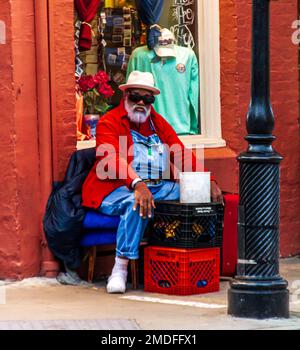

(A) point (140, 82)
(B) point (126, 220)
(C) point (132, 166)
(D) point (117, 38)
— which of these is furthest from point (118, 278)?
(D) point (117, 38)

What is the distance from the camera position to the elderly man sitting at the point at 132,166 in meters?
9.03

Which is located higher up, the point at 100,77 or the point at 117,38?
the point at 117,38

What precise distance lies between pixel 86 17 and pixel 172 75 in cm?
98

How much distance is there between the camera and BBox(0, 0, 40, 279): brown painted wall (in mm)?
9211

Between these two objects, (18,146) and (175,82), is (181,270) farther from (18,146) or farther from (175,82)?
(175,82)

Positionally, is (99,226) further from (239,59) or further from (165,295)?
(239,59)

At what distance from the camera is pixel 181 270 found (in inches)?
356

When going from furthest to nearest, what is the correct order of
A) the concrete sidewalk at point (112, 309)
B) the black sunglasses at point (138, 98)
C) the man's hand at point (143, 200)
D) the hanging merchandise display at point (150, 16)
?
the hanging merchandise display at point (150, 16) → the black sunglasses at point (138, 98) → the man's hand at point (143, 200) → the concrete sidewalk at point (112, 309)

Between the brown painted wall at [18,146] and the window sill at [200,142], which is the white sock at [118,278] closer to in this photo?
the brown painted wall at [18,146]

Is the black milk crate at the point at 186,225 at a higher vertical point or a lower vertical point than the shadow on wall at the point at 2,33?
lower

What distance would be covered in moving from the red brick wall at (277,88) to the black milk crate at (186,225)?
143 cm

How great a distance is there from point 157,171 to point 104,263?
950 millimetres

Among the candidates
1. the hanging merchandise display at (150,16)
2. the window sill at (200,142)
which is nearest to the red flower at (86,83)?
the hanging merchandise display at (150,16)
